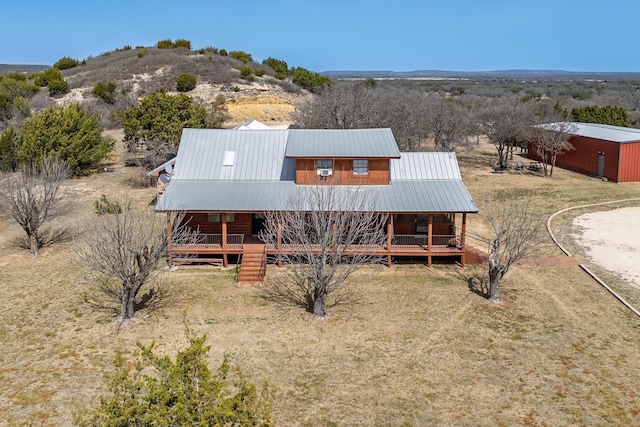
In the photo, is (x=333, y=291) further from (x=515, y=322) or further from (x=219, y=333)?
(x=515, y=322)

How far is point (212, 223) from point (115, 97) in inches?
1784

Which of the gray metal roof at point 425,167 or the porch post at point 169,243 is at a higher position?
the gray metal roof at point 425,167

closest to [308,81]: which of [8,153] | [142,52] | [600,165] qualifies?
[142,52]

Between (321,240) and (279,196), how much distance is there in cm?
593

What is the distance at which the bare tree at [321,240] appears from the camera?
19.7 meters

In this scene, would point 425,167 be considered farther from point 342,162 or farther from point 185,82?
A: point 185,82

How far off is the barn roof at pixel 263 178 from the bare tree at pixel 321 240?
0.94 m

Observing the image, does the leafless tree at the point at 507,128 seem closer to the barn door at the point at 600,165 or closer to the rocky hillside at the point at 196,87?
the barn door at the point at 600,165

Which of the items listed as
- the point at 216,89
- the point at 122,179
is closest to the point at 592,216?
the point at 122,179

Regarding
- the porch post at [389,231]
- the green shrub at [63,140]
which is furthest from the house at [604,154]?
the green shrub at [63,140]

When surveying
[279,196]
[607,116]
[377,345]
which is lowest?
[377,345]

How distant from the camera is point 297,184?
26094 mm

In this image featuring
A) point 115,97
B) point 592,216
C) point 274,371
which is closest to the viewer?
point 274,371

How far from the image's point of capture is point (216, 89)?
65125 mm
